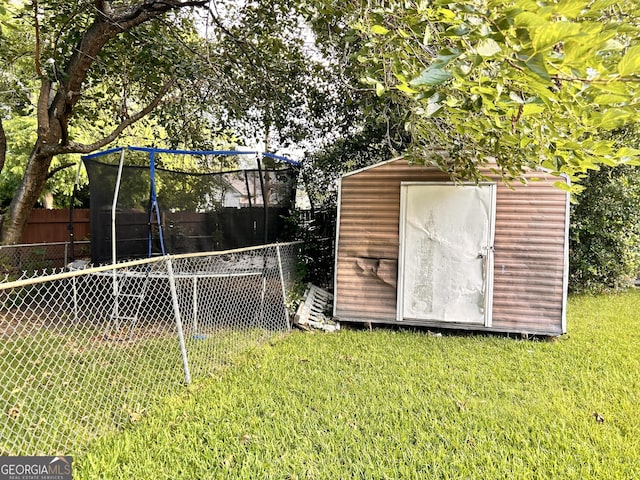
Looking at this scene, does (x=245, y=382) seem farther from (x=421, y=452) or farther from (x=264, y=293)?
(x=264, y=293)

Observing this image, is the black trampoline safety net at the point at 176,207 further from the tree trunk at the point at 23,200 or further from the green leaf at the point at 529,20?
the green leaf at the point at 529,20

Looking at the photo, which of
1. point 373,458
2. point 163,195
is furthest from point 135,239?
point 373,458

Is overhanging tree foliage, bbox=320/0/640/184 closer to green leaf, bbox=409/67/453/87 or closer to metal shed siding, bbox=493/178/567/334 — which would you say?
green leaf, bbox=409/67/453/87

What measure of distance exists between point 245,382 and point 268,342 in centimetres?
125

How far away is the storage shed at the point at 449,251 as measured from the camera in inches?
195

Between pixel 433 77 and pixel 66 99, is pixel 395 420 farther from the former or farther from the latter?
pixel 66 99

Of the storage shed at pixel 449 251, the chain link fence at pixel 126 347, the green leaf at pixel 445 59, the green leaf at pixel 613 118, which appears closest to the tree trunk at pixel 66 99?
the chain link fence at pixel 126 347

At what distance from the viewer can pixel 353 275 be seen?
5645mm

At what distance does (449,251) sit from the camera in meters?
5.23

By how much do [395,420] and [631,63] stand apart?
8.14 ft

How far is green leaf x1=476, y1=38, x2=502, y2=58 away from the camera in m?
1.37

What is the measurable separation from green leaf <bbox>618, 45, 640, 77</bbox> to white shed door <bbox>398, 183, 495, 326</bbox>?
4.08m

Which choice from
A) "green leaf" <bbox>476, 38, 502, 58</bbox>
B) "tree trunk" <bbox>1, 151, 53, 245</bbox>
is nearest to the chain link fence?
"tree trunk" <bbox>1, 151, 53, 245</bbox>

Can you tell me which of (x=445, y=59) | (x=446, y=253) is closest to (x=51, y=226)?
(x=446, y=253)
